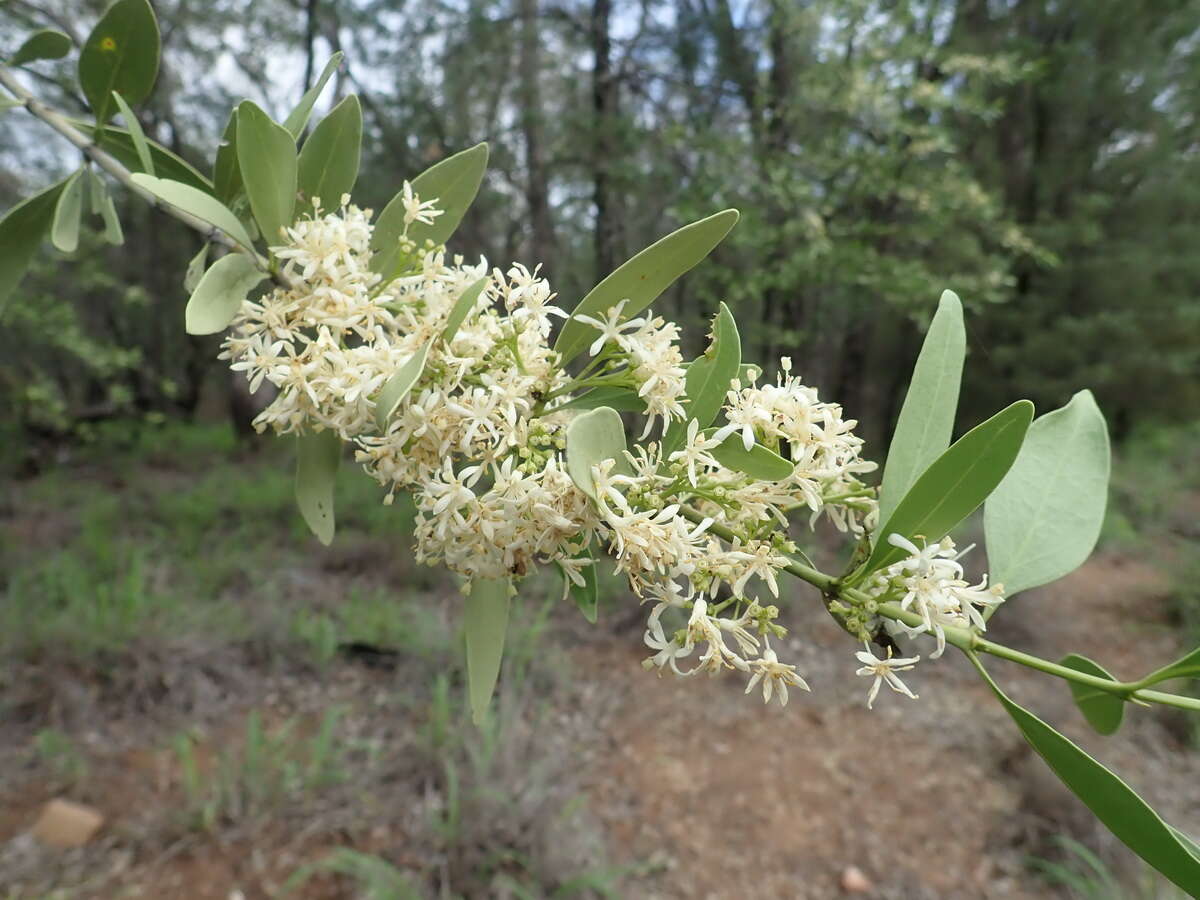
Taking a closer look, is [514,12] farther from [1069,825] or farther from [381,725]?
[1069,825]

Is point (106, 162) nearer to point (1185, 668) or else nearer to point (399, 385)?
point (399, 385)

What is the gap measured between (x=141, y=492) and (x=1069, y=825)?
6.17 m

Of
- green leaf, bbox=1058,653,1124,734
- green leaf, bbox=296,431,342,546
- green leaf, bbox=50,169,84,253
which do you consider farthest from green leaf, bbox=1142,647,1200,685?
green leaf, bbox=50,169,84,253

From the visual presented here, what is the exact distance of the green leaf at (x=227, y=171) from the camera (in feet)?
2.32

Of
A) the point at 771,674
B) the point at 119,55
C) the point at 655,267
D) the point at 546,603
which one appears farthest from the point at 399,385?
the point at 546,603

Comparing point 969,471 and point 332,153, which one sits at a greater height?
point 332,153

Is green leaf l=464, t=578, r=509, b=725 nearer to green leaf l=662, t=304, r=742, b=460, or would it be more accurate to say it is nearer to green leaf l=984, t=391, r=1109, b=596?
green leaf l=662, t=304, r=742, b=460

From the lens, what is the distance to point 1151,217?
8.72m

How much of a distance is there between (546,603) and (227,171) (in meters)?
3.34

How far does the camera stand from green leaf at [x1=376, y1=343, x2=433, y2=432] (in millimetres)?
461

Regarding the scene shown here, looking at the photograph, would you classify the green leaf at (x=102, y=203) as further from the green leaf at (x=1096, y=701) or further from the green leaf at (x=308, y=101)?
the green leaf at (x=1096, y=701)

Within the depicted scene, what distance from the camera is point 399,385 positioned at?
47 cm

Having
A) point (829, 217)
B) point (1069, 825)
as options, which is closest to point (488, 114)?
point (829, 217)

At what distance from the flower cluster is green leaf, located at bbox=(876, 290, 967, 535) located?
2 centimetres
